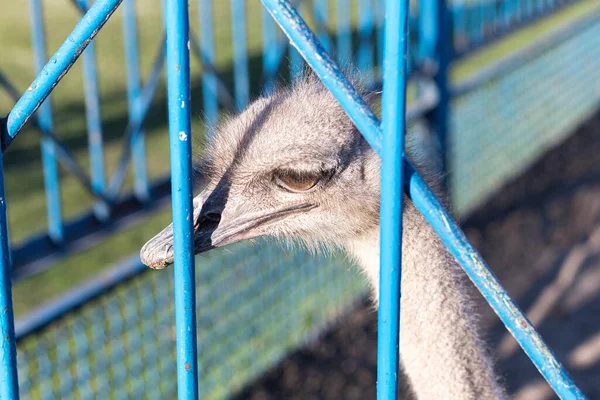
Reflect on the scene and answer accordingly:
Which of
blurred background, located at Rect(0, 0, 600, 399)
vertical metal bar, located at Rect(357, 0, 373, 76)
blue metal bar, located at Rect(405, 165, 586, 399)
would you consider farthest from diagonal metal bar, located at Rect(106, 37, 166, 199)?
blue metal bar, located at Rect(405, 165, 586, 399)

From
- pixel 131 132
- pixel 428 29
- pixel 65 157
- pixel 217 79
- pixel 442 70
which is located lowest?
pixel 65 157

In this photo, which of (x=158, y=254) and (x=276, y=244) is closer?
(x=158, y=254)

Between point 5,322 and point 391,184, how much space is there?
63cm

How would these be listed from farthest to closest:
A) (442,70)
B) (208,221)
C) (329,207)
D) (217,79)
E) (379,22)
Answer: (379,22), (442,70), (217,79), (329,207), (208,221)

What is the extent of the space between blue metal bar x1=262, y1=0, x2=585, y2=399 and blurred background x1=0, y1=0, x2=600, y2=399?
0.83 meters

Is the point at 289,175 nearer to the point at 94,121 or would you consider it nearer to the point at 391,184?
the point at 391,184

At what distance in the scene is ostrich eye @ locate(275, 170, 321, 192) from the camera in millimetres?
1764

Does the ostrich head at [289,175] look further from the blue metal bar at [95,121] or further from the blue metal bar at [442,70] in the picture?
the blue metal bar at [442,70]

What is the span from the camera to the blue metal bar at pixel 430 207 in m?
1.18

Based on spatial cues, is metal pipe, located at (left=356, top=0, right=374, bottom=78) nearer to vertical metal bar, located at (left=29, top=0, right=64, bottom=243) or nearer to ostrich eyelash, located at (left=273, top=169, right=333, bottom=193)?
vertical metal bar, located at (left=29, top=0, right=64, bottom=243)

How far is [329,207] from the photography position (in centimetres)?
185

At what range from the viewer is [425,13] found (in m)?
4.45

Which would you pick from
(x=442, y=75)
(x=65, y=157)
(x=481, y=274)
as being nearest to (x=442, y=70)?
(x=442, y=75)

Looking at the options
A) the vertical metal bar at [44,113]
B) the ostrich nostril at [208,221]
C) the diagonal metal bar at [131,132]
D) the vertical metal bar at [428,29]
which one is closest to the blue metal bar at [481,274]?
the ostrich nostril at [208,221]
